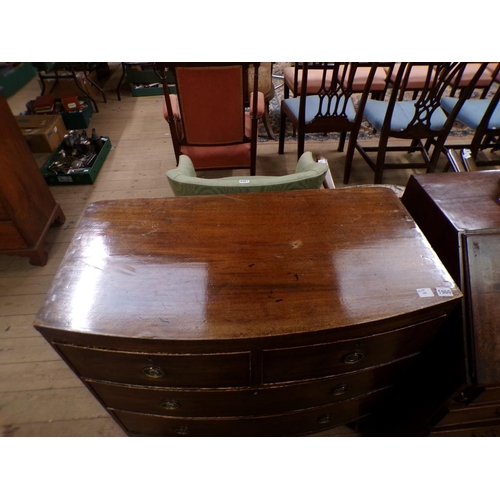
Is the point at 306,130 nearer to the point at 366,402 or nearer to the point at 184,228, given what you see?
the point at 184,228

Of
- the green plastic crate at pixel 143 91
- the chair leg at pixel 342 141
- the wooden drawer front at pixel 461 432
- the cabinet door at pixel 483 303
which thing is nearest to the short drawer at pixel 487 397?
the cabinet door at pixel 483 303

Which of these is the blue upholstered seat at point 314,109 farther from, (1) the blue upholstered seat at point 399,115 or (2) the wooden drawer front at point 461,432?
(2) the wooden drawer front at point 461,432

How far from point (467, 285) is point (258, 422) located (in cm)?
76

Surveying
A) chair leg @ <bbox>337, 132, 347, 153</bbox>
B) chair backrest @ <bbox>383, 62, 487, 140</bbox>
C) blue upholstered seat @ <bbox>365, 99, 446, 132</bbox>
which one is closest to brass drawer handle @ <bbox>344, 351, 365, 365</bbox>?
chair backrest @ <bbox>383, 62, 487, 140</bbox>

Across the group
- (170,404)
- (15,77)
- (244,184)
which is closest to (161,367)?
(170,404)

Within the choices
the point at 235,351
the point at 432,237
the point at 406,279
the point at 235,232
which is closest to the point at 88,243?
the point at 235,232

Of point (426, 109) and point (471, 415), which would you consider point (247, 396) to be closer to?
point (471, 415)

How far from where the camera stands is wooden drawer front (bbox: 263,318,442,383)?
788 mm

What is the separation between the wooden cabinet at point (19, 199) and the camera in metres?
1.70

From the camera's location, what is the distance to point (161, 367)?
800mm

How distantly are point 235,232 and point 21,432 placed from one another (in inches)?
52.6

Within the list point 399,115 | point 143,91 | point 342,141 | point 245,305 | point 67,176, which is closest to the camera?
point 245,305

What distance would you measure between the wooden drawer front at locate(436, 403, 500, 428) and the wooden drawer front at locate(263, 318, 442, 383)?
262mm

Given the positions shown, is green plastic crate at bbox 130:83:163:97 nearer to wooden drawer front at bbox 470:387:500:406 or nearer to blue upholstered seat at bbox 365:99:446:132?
blue upholstered seat at bbox 365:99:446:132
